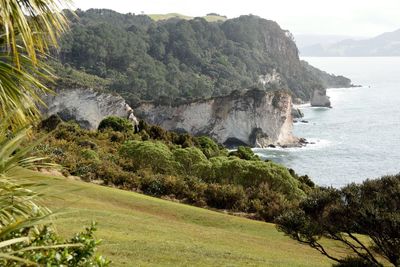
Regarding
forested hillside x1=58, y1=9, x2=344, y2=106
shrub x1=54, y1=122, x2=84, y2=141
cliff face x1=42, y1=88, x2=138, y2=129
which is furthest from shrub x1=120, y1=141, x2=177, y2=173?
forested hillside x1=58, y1=9, x2=344, y2=106

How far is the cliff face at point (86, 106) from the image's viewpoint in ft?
278

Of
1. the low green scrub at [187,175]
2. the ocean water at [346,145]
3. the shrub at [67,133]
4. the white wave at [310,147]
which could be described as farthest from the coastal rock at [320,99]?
the low green scrub at [187,175]

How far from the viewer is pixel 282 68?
630 feet

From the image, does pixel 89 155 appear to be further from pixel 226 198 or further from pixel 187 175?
pixel 226 198

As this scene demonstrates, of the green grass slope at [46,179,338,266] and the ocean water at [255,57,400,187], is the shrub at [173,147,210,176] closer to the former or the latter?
the green grass slope at [46,179,338,266]

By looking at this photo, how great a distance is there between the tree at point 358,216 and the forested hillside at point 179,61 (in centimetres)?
8684

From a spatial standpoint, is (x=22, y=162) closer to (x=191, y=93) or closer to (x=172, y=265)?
(x=172, y=265)

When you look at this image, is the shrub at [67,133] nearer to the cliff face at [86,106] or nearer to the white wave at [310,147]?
the cliff face at [86,106]

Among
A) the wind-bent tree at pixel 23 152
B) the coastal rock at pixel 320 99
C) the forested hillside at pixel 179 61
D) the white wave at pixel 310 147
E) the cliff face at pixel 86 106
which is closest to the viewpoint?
the wind-bent tree at pixel 23 152

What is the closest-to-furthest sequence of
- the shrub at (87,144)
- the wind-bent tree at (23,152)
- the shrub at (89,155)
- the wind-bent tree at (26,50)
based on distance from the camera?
the wind-bent tree at (23,152) → the wind-bent tree at (26,50) → the shrub at (89,155) → the shrub at (87,144)

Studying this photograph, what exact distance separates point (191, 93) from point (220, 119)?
30.5 m

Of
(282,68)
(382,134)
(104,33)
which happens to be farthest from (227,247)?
(282,68)

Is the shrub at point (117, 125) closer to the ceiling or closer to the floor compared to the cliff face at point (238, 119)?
closer to the ceiling

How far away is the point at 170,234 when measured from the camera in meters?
14.9
